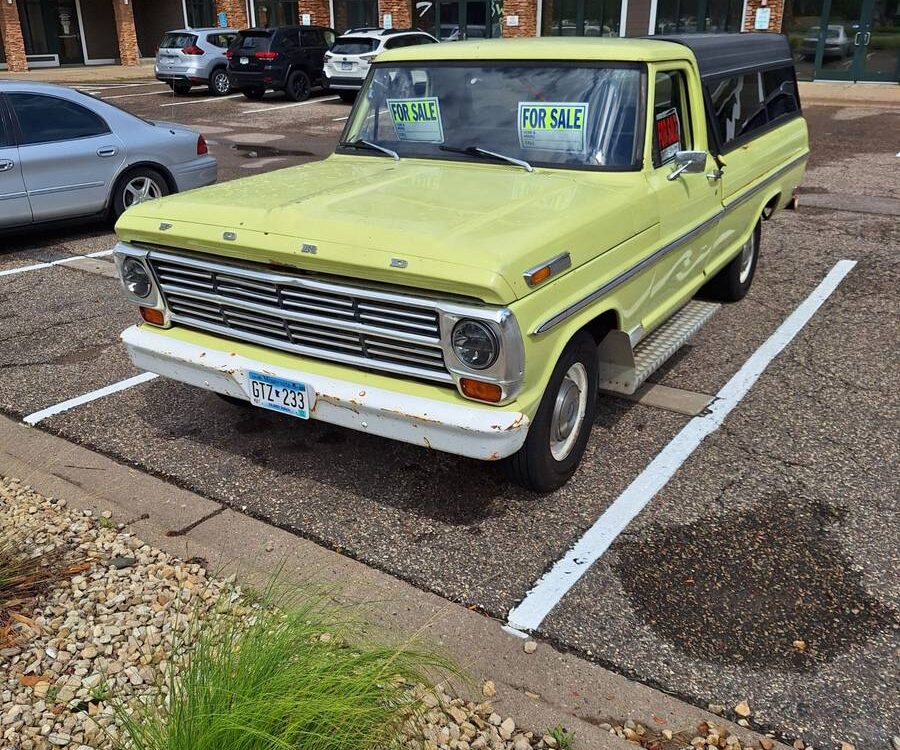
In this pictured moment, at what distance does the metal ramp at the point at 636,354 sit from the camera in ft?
13.8

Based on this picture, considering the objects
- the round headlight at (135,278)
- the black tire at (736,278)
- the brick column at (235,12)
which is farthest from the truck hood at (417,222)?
the brick column at (235,12)

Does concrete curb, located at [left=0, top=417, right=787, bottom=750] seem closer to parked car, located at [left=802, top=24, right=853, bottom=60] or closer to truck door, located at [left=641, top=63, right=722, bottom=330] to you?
truck door, located at [left=641, top=63, right=722, bottom=330]

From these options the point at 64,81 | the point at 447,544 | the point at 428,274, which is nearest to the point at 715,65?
the point at 428,274

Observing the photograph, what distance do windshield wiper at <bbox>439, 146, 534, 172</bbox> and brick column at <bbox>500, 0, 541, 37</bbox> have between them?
22.7 metres

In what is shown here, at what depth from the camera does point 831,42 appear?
2186 centimetres

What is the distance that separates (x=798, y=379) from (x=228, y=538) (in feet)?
11.8

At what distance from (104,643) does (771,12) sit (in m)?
23.6

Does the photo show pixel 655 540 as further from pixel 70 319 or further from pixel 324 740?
pixel 70 319

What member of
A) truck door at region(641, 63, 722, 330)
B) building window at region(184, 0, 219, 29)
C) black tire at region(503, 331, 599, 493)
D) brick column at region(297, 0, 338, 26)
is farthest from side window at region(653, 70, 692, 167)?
building window at region(184, 0, 219, 29)

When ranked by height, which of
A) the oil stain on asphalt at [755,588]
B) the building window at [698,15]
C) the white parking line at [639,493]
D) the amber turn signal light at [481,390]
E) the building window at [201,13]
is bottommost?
the oil stain on asphalt at [755,588]

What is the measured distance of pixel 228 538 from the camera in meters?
3.74

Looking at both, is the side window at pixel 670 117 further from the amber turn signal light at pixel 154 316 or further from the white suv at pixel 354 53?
the white suv at pixel 354 53

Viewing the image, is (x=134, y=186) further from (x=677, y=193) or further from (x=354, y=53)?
(x=354, y=53)

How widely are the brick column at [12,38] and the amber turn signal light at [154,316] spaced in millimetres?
29832
